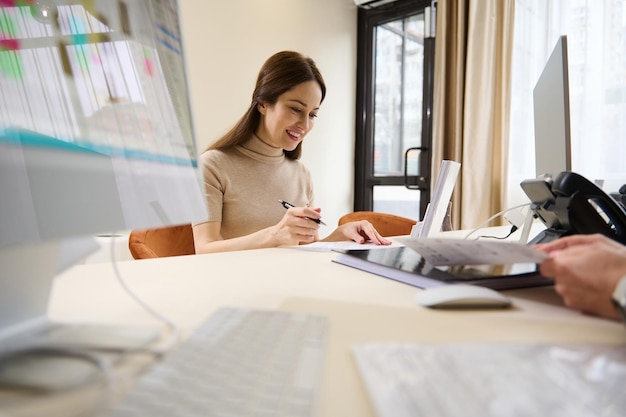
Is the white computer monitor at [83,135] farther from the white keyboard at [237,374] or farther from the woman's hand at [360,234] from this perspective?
the woman's hand at [360,234]

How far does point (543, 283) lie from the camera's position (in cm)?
61

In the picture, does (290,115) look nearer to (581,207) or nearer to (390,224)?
(390,224)

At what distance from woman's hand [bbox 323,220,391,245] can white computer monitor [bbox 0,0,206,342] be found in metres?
0.75

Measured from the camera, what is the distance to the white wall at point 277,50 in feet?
7.43

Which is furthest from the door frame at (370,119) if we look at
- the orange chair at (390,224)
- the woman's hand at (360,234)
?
the woman's hand at (360,234)

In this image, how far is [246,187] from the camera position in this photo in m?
1.49

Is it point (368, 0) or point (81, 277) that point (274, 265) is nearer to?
point (81, 277)

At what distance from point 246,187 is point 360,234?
0.49m

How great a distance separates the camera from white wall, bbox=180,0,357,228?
7.43 feet

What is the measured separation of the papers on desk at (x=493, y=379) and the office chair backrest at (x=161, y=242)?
2.91ft

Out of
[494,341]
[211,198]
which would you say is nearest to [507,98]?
[211,198]

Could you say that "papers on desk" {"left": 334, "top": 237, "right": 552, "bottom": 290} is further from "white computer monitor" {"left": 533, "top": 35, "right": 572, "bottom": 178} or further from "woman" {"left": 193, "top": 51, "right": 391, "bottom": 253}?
"woman" {"left": 193, "top": 51, "right": 391, "bottom": 253}

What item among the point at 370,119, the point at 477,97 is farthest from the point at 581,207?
the point at 370,119

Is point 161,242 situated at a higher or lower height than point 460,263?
lower
